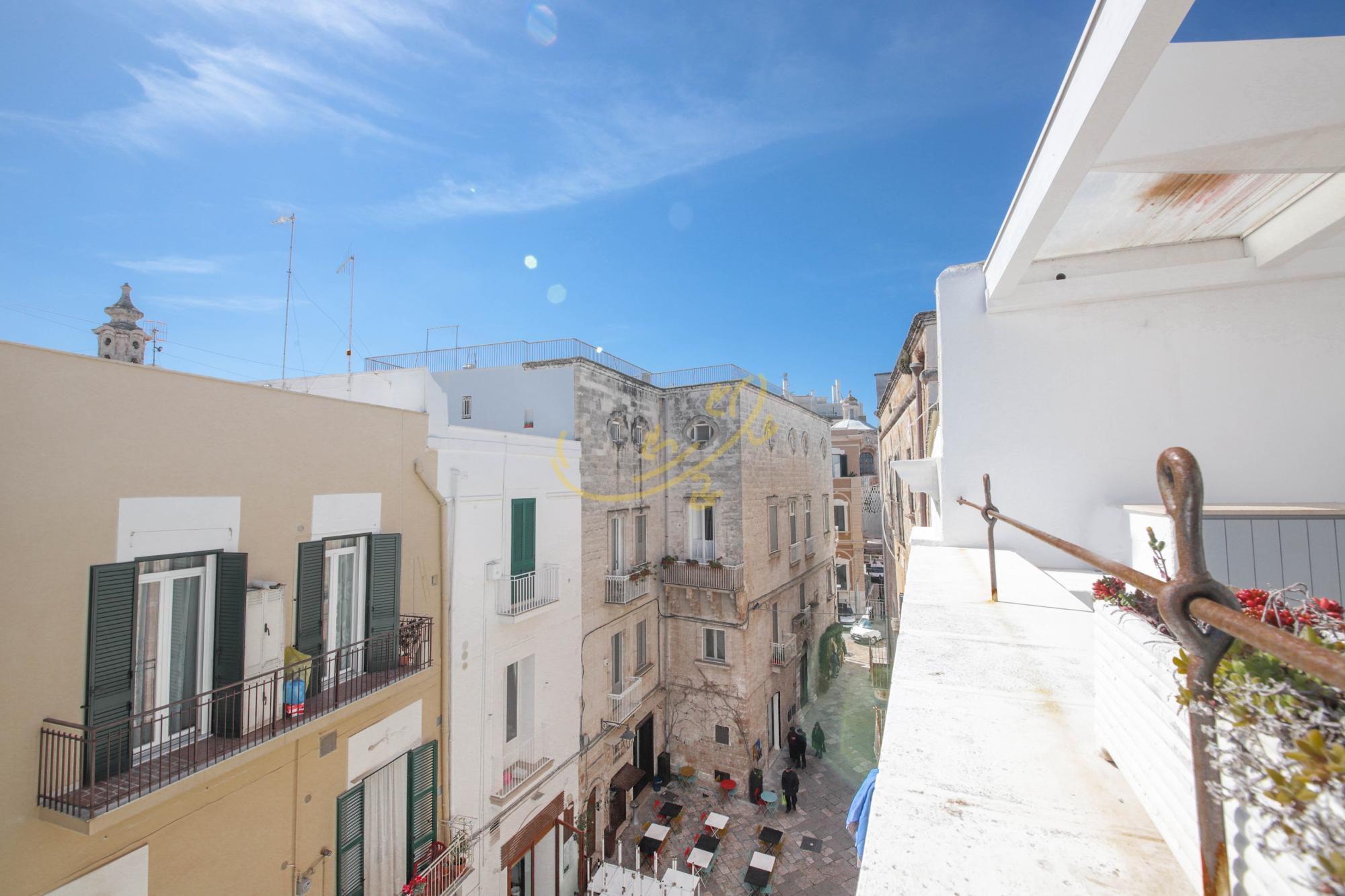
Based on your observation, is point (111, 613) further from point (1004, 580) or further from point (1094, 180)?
point (1094, 180)

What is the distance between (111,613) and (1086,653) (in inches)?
313

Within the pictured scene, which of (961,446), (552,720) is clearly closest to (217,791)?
(552,720)

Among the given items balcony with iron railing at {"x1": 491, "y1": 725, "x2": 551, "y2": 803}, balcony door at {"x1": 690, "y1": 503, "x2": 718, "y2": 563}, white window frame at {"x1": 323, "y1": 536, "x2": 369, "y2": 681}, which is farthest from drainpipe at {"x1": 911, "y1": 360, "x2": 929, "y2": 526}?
white window frame at {"x1": 323, "y1": 536, "x2": 369, "y2": 681}

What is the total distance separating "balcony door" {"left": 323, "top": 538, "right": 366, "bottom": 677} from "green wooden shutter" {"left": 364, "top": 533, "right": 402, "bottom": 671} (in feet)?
0.43

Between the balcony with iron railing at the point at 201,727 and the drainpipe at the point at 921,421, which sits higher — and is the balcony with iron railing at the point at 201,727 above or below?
below

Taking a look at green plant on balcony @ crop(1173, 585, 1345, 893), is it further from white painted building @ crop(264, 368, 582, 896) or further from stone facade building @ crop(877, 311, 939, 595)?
white painted building @ crop(264, 368, 582, 896)

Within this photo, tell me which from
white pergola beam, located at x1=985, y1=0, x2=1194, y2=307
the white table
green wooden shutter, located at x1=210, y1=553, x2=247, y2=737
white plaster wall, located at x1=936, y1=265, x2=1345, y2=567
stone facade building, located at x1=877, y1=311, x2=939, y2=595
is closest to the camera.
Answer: white pergola beam, located at x1=985, y1=0, x2=1194, y2=307

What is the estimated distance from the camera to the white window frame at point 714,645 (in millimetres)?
16438

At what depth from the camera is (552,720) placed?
11.8m

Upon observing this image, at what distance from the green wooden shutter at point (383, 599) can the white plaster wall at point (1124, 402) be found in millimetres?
7448

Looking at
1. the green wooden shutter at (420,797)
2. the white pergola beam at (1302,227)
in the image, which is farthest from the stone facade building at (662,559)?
the white pergola beam at (1302,227)

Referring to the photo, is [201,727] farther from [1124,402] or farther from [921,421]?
[921,421]

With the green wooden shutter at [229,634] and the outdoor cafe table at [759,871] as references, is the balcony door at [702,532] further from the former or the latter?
the green wooden shutter at [229,634]

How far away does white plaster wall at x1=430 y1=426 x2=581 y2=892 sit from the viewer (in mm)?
9484
